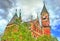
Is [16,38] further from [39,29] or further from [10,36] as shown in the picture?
[39,29]

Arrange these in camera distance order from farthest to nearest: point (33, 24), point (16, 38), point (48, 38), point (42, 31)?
point (42, 31), point (33, 24), point (48, 38), point (16, 38)

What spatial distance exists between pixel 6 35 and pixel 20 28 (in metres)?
2.49

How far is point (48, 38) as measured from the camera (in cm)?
4181

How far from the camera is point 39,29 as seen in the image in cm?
7400

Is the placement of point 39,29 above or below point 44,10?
below

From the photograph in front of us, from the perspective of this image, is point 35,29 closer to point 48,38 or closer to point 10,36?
point 48,38

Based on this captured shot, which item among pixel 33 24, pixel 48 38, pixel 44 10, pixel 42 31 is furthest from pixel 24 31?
pixel 44 10

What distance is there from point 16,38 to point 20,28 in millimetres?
1985

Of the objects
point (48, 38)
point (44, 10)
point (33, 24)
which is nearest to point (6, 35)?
point (48, 38)

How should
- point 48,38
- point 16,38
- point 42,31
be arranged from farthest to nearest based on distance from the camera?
point 42,31, point 48,38, point 16,38

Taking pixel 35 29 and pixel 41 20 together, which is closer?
pixel 35 29

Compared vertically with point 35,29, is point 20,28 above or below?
above

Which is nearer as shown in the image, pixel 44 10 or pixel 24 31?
pixel 24 31

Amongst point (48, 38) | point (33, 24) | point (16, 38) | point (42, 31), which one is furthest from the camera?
point (42, 31)
